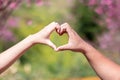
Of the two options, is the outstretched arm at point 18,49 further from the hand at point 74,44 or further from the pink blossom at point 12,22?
the pink blossom at point 12,22

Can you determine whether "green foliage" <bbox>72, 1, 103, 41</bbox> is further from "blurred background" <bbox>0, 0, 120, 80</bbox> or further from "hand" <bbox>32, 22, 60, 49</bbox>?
"hand" <bbox>32, 22, 60, 49</bbox>

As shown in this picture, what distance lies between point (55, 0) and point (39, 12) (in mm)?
952

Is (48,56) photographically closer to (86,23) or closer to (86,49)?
(86,23)

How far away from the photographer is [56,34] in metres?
7.92

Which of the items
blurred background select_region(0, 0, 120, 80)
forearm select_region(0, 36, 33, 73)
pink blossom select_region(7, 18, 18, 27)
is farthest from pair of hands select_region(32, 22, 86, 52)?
pink blossom select_region(7, 18, 18, 27)

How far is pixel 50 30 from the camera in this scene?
334cm

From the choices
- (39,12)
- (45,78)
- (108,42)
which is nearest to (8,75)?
(45,78)

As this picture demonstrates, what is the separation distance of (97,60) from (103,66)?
0.06m

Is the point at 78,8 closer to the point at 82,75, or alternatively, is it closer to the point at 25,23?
the point at 25,23

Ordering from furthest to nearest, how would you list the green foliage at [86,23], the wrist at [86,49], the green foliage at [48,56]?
the green foliage at [86,23] → the green foliage at [48,56] → the wrist at [86,49]

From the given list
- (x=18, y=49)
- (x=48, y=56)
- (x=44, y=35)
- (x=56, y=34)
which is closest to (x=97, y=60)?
(x=44, y=35)

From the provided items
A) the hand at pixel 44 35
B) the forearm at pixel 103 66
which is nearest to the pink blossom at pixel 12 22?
the hand at pixel 44 35

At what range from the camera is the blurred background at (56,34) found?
6822 mm

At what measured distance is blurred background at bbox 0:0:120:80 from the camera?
22.4ft
